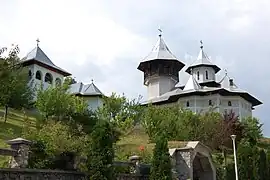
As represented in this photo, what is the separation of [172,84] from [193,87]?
17.4ft

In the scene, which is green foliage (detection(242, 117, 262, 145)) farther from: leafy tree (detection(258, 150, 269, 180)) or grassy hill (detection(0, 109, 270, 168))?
leafy tree (detection(258, 150, 269, 180))

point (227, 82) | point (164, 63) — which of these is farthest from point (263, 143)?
point (164, 63)

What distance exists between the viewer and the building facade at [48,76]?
47.5 metres

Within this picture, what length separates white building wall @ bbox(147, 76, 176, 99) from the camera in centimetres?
5894

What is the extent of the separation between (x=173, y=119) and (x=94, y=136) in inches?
636

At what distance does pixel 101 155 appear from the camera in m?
15.0

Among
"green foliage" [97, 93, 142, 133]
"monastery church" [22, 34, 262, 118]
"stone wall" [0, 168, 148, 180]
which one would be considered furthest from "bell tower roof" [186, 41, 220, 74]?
"stone wall" [0, 168, 148, 180]

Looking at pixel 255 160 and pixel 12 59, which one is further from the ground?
pixel 12 59

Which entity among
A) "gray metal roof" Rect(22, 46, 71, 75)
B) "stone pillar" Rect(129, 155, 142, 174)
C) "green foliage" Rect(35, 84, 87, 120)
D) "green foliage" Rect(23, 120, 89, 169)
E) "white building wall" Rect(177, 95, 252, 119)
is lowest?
"stone pillar" Rect(129, 155, 142, 174)

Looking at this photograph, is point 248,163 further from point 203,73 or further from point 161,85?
point 203,73

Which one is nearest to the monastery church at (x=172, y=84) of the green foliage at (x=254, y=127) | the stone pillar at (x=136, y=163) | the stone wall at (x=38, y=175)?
the green foliage at (x=254, y=127)

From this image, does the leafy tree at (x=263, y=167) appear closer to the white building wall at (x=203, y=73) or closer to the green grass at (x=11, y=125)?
the green grass at (x=11, y=125)

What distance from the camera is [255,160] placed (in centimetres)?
2394

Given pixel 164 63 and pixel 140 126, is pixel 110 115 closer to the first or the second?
pixel 140 126
